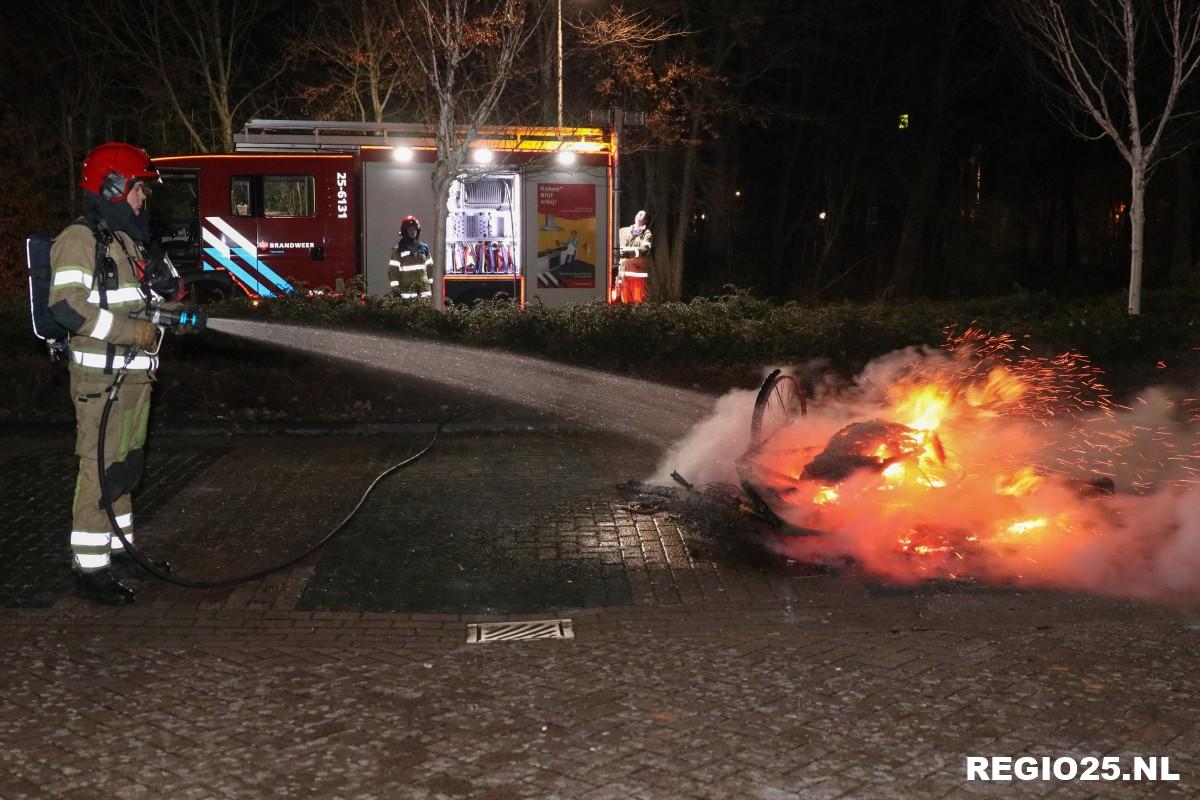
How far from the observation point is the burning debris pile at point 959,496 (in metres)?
6.98

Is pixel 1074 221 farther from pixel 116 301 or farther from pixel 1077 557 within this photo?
pixel 116 301

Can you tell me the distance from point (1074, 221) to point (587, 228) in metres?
27.1

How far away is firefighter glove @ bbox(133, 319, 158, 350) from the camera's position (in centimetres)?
640

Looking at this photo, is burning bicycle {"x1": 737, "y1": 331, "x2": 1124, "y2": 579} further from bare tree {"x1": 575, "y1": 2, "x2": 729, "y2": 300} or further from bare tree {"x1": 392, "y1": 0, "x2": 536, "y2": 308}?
bare tree {"x1": 575, "y1": 2, "x2": 729, "y2": 300}

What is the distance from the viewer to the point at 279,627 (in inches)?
242

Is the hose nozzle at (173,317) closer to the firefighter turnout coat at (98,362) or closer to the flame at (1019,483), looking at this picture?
the firefighter turnout coat at (98,362)

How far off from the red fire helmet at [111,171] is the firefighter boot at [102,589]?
1974 millimetres

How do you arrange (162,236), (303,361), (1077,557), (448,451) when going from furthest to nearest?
(162,236), (303,361), (448,451), (1077,557)

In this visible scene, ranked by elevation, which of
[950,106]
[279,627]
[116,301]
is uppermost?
[950,106]

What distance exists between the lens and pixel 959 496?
7.79 metres

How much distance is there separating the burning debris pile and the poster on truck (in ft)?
33.5

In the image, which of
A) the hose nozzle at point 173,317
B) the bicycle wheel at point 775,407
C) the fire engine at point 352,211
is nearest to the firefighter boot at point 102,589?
the hose nozzle at point 173,317

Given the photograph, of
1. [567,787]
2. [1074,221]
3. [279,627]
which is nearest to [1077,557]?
[567,787]

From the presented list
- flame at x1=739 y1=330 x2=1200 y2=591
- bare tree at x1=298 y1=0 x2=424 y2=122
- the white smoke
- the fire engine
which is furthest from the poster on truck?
flame at x1=739 y1=330 x2=1200 y2=591
